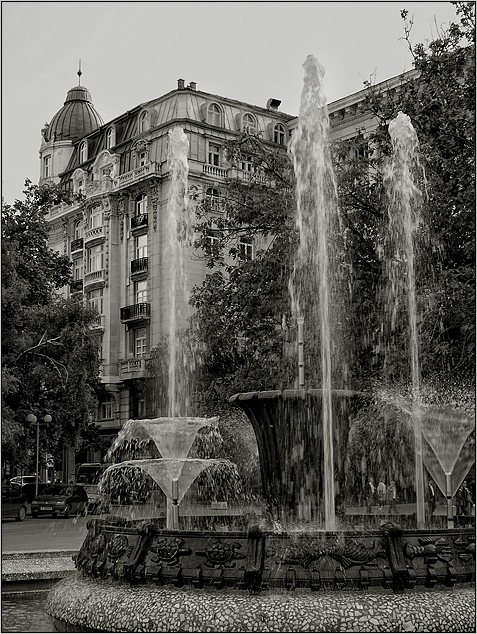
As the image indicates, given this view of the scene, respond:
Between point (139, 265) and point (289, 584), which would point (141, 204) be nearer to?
point (139, 265)

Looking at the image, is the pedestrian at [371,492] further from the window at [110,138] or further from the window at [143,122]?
the window at [110,138]

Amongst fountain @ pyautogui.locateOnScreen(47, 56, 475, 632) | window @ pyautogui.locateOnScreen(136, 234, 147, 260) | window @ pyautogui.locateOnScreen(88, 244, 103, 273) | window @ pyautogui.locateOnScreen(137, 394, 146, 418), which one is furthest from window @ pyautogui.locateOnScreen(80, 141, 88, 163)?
fountain @ pyautogui.locateOnScreen(47, 56, 475, 632)

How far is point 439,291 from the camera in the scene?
14.2 metres

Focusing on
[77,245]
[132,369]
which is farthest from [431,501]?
[77,245]

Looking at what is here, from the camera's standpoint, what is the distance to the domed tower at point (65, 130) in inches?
1853

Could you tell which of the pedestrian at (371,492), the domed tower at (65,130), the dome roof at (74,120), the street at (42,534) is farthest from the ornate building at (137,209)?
the pedestrian at (371,492)

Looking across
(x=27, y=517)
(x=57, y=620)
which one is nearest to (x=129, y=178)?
(x=27, y=517)

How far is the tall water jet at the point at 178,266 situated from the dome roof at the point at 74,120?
1456 cm

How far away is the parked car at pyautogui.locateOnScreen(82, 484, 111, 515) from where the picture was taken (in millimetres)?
20609

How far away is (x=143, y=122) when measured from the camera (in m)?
39.4

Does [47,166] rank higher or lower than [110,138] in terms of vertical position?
higher

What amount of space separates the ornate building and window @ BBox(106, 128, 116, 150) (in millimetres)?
51

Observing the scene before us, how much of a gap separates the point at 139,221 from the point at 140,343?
18.7 feet

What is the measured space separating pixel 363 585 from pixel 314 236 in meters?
10.8
